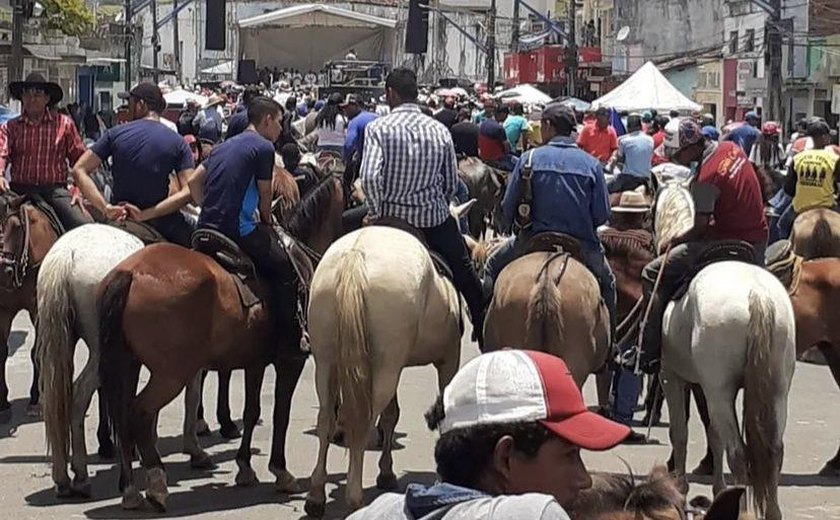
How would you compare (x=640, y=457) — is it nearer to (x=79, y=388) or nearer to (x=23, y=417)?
(x=79, y=388)

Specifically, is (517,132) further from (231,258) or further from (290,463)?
(231,258)

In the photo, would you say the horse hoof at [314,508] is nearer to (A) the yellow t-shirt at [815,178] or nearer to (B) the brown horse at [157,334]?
(B) the brown horse at [157,334]

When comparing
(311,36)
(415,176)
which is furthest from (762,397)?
(311,36)

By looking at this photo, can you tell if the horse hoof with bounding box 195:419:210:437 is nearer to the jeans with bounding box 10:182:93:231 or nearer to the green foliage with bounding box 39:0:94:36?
the jeans with bounding box 10:182:93:231

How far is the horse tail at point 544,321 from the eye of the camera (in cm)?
887

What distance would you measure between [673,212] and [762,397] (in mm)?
2319

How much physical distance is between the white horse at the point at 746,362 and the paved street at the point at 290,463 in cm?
67

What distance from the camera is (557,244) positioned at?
9578 mm

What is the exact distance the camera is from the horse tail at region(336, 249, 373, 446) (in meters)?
8.49

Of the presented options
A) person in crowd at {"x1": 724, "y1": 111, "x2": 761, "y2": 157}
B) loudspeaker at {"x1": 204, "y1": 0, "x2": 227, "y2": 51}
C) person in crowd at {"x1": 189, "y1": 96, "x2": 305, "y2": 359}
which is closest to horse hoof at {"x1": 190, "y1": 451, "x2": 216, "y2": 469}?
person in crowd at {"x1": 189, "y1": 96, "x2": 305, "y2": 359}

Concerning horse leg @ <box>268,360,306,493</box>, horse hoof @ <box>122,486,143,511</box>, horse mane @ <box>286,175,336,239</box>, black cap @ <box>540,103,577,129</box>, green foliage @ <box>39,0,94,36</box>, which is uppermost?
green foliage @ <box>39,0,94,36</box>

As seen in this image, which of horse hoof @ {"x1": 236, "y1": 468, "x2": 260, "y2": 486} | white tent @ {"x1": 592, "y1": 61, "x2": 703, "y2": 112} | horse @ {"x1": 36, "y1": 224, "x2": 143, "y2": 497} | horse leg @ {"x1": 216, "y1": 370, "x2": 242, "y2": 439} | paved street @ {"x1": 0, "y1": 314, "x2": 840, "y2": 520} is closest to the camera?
horse @ {"x1": 36, "y1": 224, "x2": 143, "y2": 497}

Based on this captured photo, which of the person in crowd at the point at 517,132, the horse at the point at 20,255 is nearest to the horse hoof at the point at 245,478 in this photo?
the horse at the point at 20,255

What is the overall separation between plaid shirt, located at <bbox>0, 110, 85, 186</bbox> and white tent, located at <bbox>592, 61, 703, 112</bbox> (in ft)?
69.6
